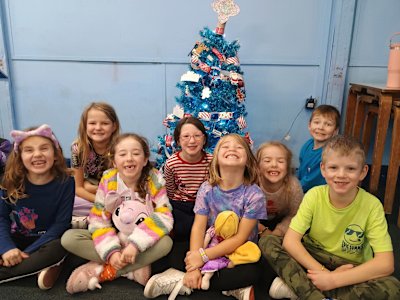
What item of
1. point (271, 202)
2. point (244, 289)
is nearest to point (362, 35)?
point (271, 202)

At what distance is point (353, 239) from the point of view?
1.26 metres

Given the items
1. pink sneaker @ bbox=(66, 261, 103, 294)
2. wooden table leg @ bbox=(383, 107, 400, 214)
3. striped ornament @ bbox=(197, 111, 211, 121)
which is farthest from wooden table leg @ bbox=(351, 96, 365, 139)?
pink sneaker @ bbox=(66, 261, 103, 294)

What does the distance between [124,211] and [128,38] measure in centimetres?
178

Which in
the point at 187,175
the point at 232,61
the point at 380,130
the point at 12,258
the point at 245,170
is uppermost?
the point at 232,61

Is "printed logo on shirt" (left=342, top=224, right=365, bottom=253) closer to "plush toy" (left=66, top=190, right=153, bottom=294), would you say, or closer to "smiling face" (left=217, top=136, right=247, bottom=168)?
"smiling face" (left=217, top=136, right=247, bottom=168)

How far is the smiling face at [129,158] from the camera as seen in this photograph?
1.44 metres

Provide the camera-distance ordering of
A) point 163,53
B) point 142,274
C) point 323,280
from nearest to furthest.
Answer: point 323,280 < point 142,274 < point 163,53

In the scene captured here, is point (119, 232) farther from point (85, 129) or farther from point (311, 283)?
point (311, 283)

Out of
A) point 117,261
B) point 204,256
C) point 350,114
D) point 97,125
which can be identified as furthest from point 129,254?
point 350,114

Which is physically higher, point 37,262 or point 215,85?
point 215,85

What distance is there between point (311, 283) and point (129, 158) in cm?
87

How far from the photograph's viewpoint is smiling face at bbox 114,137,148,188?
144 cm

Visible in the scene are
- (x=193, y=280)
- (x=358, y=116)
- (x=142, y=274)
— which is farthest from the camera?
(x=358, y=116)

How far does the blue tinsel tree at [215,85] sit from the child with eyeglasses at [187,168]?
33cm
